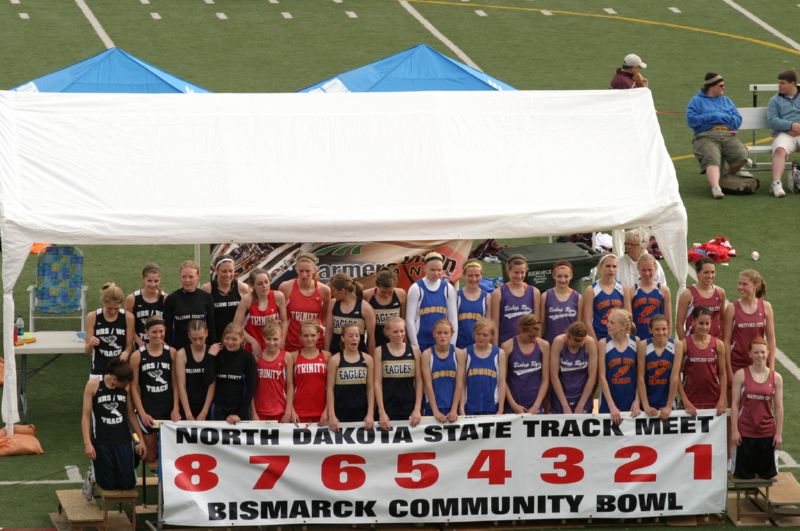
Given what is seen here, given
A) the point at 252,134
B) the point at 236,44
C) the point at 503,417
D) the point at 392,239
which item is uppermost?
the point at 236,44

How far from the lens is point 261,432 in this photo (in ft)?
42.7

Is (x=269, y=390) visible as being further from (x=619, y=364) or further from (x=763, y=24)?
(x=763, y=24)

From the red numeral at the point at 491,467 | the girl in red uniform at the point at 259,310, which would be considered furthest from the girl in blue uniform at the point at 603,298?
the girl in red uniform at the point at 259,310

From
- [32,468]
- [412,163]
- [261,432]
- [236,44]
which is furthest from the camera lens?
[236,44]

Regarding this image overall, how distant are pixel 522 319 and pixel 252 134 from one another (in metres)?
3.73

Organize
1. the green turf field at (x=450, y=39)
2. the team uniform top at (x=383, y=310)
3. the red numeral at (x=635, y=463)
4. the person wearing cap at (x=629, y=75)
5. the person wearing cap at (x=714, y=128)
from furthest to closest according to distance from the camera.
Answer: the green turf field at (x=450, y=39), the person wearing cap at (x=714, y=128), the person wearing cap at (x=629, y=75), the team uniform top at (x=383, y=310), the red numeral at (x=635, y=463)

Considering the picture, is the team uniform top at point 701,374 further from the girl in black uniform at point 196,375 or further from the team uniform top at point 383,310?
the girl in black uniform at point 196,375

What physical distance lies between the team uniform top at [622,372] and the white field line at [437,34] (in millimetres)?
15249

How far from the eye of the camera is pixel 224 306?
14.2 m

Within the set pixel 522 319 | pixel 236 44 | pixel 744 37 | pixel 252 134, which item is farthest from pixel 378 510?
pixel 744 37

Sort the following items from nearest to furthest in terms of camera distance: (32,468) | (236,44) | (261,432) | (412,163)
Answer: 1. (261,432)
2. (32,468)
3. (412,163)
4. (236,44)

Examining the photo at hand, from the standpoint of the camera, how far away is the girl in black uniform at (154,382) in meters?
13.1

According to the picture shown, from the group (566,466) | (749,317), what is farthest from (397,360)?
(749,317)

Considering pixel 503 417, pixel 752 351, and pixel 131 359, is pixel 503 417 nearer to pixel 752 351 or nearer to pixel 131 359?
pixel 752 351
